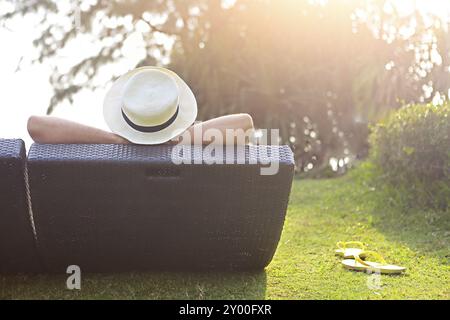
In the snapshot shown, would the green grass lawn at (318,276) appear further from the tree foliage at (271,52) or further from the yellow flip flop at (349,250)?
the tree foliage at (271,52)

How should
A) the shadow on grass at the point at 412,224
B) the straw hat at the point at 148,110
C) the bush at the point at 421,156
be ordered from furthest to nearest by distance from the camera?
1. the bush at the point at 421,156
2. the shadow on grass at the point at 412,224
3. the straw hat at the point at 148,110

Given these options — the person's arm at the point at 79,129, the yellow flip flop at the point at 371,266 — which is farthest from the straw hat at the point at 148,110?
the yellow flip flop at the point at 371,266

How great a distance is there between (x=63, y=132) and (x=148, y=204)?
0.45m

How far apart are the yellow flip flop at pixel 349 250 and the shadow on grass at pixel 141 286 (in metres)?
0.76

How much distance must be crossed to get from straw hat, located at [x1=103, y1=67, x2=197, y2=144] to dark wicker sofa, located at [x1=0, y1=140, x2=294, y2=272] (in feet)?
0.30

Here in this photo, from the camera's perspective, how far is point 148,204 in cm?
255

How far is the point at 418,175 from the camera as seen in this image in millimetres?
4930

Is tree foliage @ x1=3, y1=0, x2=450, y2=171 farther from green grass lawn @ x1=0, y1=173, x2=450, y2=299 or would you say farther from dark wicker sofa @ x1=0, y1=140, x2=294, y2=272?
dark wicker sofa @ x1=0, y1=140, x2=294, y2=272

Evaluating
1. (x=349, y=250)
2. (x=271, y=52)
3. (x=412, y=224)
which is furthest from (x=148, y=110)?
(x=271, y=52)

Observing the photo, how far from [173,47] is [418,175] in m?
5.75

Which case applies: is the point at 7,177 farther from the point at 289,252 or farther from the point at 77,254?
the point at 289,252

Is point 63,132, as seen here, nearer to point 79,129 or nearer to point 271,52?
point 79,129

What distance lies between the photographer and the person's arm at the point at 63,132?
249 centimetres
